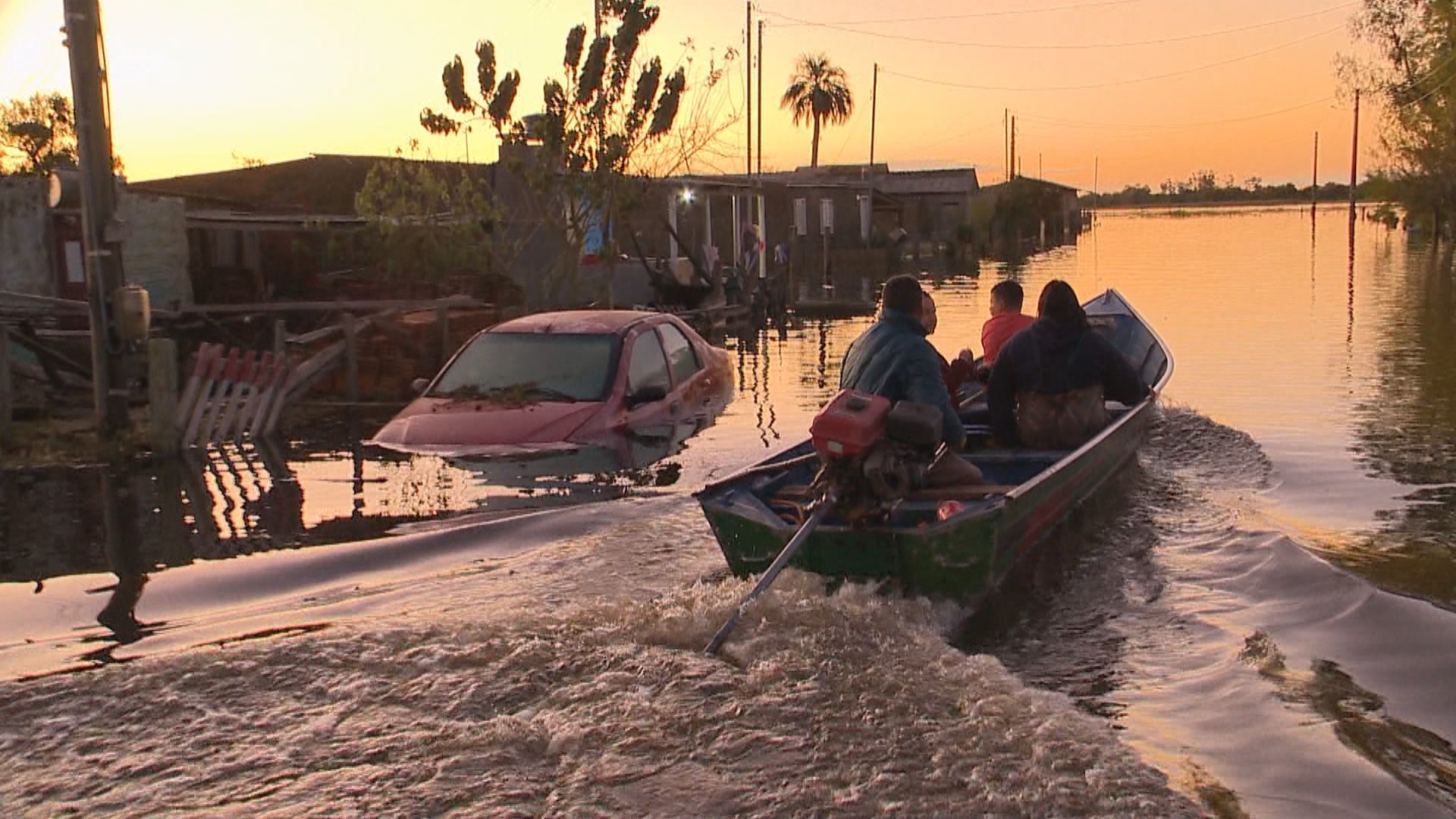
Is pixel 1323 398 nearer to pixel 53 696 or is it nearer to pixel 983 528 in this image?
pixel 983 528

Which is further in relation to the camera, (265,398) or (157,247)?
(157,247)

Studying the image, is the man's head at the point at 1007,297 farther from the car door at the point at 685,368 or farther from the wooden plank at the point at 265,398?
the wooden plank at the point at 265,398

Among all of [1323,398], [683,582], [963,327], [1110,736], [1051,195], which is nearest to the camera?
[1110,736]

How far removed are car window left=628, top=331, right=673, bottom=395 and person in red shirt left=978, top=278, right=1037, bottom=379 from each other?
113 inches

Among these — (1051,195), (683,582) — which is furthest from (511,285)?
(1051,195)

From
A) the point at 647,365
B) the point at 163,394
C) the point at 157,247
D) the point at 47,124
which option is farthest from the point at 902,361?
the point at 47,124

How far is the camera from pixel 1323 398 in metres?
16.1

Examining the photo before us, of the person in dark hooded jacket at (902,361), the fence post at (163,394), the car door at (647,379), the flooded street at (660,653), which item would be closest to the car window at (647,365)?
the car door at (647,379)

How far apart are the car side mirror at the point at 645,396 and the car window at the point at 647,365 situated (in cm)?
7

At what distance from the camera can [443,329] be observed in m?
16.3

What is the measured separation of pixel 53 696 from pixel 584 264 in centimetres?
2041

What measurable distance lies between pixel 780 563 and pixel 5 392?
9.06m

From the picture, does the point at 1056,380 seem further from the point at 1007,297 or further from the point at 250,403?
the point at 250,403

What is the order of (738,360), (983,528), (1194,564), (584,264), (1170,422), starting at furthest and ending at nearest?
1. (584,264)
2. (738,360)
3. (1170,422)
4. (1194,564)
5. (983,528)
